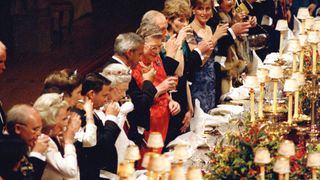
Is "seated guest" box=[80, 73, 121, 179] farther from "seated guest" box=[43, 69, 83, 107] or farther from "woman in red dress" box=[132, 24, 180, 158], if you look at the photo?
"woman in red dress" box=[132, 24, 180, 158]

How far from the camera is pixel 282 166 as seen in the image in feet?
16.9

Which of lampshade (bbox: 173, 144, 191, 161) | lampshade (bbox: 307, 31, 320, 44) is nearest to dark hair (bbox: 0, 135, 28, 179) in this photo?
lampshade (bbox: 173, 144, 191, 161)

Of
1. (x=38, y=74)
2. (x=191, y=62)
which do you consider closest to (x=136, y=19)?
(x=38, y=74)

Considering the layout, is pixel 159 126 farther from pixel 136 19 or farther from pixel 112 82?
pixel 136 19

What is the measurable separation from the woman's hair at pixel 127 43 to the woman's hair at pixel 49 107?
119cm

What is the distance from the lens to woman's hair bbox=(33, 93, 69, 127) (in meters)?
5.98

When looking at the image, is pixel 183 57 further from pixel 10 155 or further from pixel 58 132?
pixel 10 155

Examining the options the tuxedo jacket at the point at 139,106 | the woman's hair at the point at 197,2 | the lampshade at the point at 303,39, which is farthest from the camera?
the woman's hair at the point at 197,2

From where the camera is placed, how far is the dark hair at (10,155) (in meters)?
5.26

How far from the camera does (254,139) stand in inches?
232

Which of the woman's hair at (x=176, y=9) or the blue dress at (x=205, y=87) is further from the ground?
the woman's hair at (x=176, y=9)

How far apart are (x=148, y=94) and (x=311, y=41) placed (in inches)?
50.4

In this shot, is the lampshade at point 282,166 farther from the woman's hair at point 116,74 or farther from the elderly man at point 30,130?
the woman's hair at point 116,74

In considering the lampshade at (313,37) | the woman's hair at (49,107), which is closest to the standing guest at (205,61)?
the lampshade at (313,37)
